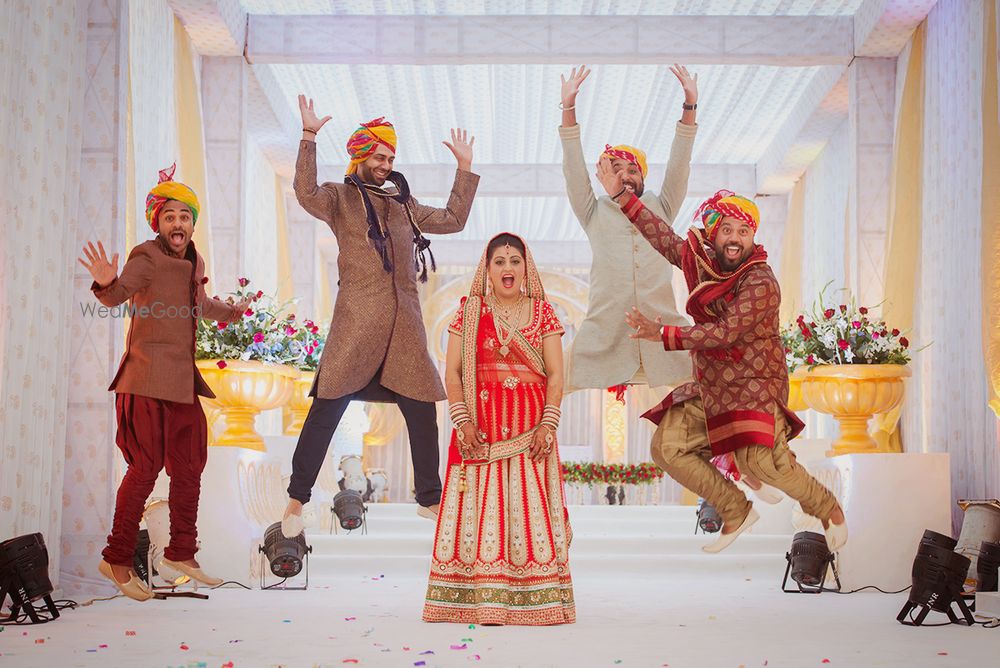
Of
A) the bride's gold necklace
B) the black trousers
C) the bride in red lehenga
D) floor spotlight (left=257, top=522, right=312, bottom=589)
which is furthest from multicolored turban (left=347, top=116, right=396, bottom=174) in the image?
floor spotlight (left=257, top=522, right=312, bottom=589)

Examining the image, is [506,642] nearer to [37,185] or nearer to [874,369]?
[37,185]

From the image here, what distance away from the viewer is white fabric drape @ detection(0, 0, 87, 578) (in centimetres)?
461

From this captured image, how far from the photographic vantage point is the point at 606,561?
6.71 m

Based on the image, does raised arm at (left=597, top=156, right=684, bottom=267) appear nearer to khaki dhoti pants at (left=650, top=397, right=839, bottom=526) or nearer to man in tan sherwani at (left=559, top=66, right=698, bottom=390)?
man in tan sherwani at (left=559, top=66, right=698, bottom=390)

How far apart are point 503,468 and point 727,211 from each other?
128 cm

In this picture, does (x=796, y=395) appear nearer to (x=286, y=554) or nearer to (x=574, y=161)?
(x=574, y=161)

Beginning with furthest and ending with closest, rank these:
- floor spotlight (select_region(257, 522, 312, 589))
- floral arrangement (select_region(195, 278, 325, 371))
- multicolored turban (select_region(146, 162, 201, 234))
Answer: floral arrangement (select_region(195, 278, 325, 371))
floor spotlight (select_region(257, 522, 312, 589))
multicolored turban (select_region(146, 162, 201, 234))

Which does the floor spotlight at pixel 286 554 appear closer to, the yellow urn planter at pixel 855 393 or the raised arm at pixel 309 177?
the raised arm at pixel 309 177

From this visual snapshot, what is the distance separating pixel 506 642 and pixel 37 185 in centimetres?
302

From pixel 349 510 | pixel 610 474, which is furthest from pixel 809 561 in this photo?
pixel 610 474

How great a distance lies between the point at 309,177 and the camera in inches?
168

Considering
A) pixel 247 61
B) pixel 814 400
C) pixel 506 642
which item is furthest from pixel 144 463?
pixel 247 61

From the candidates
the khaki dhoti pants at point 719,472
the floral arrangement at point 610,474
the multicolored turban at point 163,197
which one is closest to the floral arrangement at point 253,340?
the multicolored turban at point 163,197

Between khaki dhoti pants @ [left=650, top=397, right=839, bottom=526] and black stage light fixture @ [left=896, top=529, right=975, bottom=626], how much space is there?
0.60 metres
